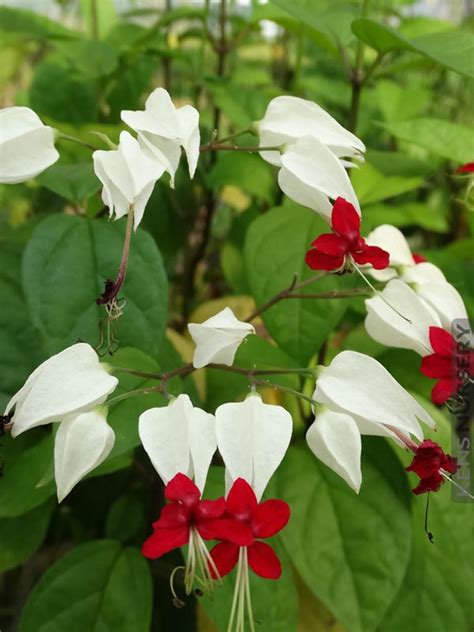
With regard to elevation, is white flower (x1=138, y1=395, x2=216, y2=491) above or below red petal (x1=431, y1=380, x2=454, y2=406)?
above

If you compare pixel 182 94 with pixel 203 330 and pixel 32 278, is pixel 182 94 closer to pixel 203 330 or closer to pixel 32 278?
pixel 32 278

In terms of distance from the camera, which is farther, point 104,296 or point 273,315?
point 273,315

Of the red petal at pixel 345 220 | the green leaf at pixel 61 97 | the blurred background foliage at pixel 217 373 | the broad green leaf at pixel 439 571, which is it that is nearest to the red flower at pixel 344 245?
the red petal at pixel 345 220

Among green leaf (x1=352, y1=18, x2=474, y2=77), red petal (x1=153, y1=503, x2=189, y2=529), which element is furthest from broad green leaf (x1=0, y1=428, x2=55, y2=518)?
green leaf (x1=352, y1=18, x2=474, y2=77)

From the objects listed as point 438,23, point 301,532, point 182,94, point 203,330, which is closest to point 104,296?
point 203,330

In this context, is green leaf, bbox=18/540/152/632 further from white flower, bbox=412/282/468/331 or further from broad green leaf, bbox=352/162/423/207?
broad green leaf, bbox=352/162/423/207

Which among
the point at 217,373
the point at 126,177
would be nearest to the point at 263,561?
the point at 126,177

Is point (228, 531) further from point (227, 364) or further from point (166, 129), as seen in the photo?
point (166, 129)
